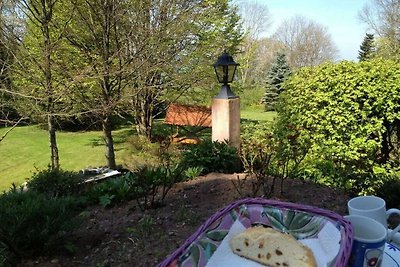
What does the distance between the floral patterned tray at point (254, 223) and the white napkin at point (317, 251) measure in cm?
2

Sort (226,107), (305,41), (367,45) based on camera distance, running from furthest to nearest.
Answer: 1. (305,41)
2. (367,45)
3. (226,107)

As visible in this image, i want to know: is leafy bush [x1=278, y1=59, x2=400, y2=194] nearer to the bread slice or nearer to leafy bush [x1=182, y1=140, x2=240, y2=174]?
leafy bush [x1=182, y1=140, x2=240, y2=174]

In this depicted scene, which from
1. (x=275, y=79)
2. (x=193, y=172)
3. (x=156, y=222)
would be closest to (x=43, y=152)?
(x=193, y=172)

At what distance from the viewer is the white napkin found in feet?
3.72

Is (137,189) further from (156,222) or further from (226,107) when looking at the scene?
(226,107)

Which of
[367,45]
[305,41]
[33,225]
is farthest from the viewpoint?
[305,41]

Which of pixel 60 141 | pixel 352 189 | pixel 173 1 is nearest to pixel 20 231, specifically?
pixel 352 189

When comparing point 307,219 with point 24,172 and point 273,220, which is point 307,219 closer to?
point 273,220

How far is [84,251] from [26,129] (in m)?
13.9

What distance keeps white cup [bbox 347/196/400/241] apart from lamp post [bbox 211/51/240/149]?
3.69 meters

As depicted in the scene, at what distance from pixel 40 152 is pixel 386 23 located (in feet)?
68.2

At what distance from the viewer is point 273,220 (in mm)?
1368

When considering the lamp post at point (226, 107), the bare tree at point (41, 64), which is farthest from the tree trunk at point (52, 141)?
the lamp post at point (226, 107)

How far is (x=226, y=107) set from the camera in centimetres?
508
